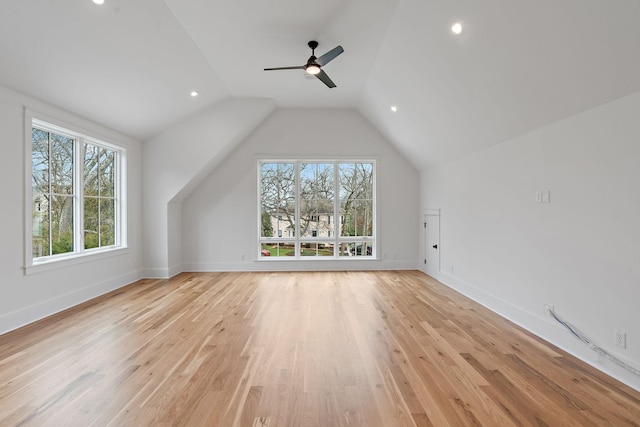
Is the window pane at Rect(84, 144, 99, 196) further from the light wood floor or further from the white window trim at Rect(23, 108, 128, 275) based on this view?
the light wood floor

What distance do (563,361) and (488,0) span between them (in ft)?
9.82

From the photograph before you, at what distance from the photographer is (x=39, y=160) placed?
12.3 feet

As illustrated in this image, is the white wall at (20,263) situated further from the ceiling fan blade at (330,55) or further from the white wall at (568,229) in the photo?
the white wall at (568,229)

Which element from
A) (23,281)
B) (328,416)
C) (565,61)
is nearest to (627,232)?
(565,61)

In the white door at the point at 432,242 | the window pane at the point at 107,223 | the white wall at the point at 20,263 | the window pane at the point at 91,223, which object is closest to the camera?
the white wall at the point at 20,263

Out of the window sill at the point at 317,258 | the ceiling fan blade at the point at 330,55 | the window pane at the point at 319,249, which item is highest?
the ceiling fan blade at the point at 330,55

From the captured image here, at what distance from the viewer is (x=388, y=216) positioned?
21.2 ft

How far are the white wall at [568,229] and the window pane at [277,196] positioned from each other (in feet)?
11.5

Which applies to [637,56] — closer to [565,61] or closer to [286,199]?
[565,61]

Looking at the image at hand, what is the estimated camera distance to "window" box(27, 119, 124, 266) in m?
3.71

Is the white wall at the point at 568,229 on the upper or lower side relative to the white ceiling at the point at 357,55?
lower

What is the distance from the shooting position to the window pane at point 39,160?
144 inches

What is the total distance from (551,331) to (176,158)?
5.93 metres

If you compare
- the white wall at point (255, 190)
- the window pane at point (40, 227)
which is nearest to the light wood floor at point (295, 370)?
the window pane at point (40, 227)
